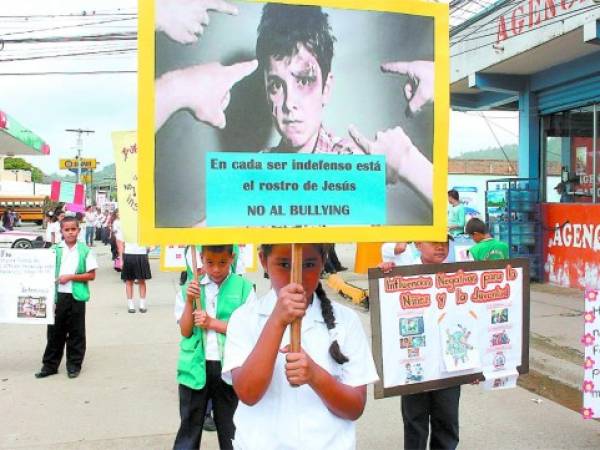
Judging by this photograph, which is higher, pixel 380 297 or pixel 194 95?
pixel 194 95

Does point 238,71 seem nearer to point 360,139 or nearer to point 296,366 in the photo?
point 360,139

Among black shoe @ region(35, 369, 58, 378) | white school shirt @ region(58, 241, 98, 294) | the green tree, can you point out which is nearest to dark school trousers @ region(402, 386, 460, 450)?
white school shirt @ region(58, 241, 98, 294)

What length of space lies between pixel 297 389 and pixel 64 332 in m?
5.11

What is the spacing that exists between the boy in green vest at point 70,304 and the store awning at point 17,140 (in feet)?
45.4

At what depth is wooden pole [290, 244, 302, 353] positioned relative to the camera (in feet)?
6.37

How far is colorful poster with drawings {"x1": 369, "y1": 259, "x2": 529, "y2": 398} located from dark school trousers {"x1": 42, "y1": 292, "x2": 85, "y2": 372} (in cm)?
404

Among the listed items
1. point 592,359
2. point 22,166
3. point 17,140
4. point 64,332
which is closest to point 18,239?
point 17,140

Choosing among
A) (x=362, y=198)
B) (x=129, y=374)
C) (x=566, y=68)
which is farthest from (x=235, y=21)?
(x=566, y=68)

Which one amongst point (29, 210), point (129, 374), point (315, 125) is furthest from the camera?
point (29, 210)

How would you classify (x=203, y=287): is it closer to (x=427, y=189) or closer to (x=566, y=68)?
(x=427, y=189)

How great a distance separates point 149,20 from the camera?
1914mm

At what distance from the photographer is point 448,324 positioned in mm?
3635

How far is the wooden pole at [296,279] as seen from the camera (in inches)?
76.5

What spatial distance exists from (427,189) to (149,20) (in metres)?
1.04
